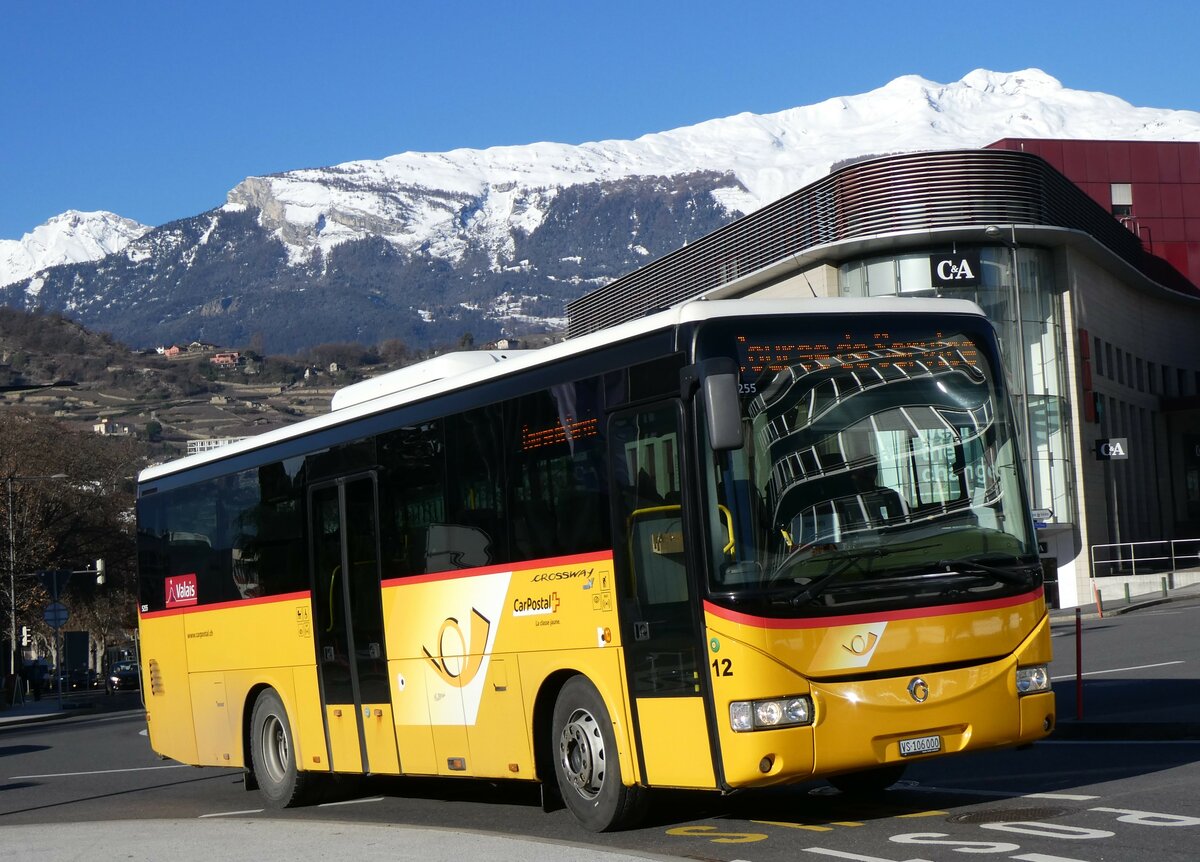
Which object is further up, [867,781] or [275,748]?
[275,748]

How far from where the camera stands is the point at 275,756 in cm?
1481

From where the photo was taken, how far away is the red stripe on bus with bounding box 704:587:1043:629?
9320 mm

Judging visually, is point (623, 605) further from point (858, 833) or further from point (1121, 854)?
point (1121, 854)

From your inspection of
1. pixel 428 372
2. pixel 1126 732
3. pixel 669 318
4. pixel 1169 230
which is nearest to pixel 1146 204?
pixel 1169 230

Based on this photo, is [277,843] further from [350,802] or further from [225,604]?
[225,604]

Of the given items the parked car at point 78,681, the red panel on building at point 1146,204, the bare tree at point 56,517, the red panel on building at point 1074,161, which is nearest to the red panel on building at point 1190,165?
the red panel on building at point 1146,204

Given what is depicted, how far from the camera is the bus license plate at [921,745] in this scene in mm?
9586

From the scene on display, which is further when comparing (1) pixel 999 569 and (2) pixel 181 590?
(2) pixel 181 590

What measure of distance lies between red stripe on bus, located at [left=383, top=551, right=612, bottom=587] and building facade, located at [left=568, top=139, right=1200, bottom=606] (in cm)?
3276

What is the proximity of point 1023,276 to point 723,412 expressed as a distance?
144 feet

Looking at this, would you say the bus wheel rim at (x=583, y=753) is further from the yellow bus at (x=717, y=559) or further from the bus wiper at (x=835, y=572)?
the bus wiper at (x=835, y=572)

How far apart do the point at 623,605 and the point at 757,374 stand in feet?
5.34

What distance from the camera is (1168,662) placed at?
70.8ft

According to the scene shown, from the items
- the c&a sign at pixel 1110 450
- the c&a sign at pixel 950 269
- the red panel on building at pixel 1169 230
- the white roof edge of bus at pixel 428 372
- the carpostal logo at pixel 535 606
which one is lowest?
the carpostal logo at pixel 535 606
